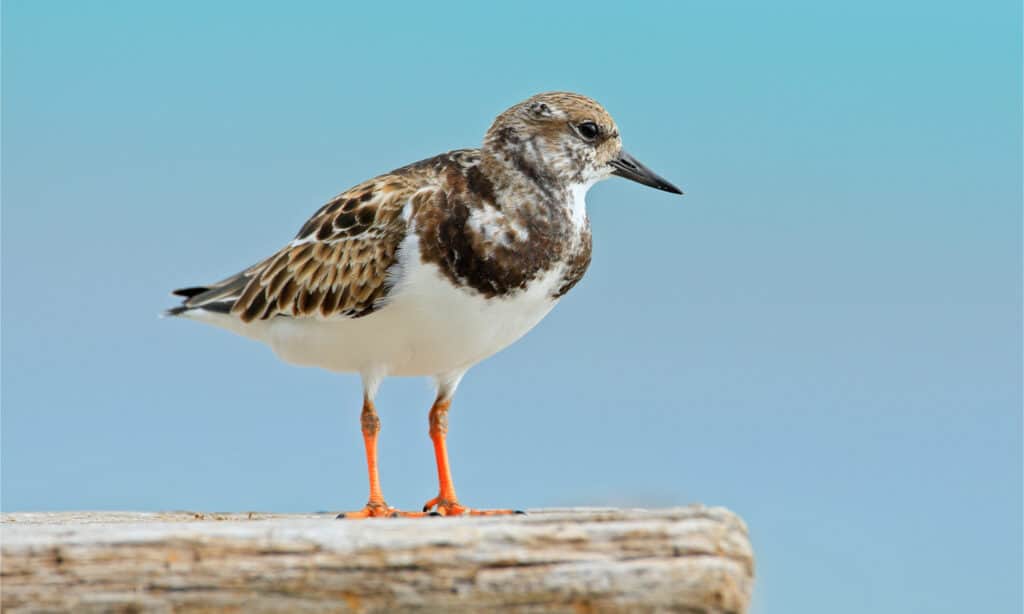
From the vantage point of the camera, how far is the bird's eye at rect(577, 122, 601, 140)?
708 cm

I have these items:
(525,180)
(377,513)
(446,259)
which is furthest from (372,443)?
(525,180)

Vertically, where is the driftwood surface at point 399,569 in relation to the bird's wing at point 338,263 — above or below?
below

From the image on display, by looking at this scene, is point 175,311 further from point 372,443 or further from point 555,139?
point 555,139

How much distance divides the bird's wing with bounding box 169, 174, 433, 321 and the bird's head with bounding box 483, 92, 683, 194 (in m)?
0.53

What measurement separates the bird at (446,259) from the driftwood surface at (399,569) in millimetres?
1451

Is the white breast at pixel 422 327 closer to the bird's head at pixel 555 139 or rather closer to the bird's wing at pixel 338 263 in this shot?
the bird's wing at pixel 338 263

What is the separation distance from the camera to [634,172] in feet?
24.2

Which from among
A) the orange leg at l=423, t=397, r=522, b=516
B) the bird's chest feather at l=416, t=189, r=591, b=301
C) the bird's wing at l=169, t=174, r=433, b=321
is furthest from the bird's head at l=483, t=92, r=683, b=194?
the orange leg at l=423, t=397, r=522, b=516

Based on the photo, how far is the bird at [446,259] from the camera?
6.67 metres

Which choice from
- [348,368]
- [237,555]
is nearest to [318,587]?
[237,555]

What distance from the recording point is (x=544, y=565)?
→ 530cm

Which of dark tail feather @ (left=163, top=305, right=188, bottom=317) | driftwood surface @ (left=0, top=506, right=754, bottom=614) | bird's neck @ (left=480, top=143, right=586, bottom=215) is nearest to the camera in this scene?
driftwood surface @ (left=0, top=506, right=754, bottom=614)

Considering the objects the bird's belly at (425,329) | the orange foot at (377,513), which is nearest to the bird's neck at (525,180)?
the bird's belly at (425,329)

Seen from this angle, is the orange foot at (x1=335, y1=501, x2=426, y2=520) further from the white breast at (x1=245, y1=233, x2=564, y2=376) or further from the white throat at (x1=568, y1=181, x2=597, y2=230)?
the white throat at (x1=568, y1=181, x2=597, y2=230)
